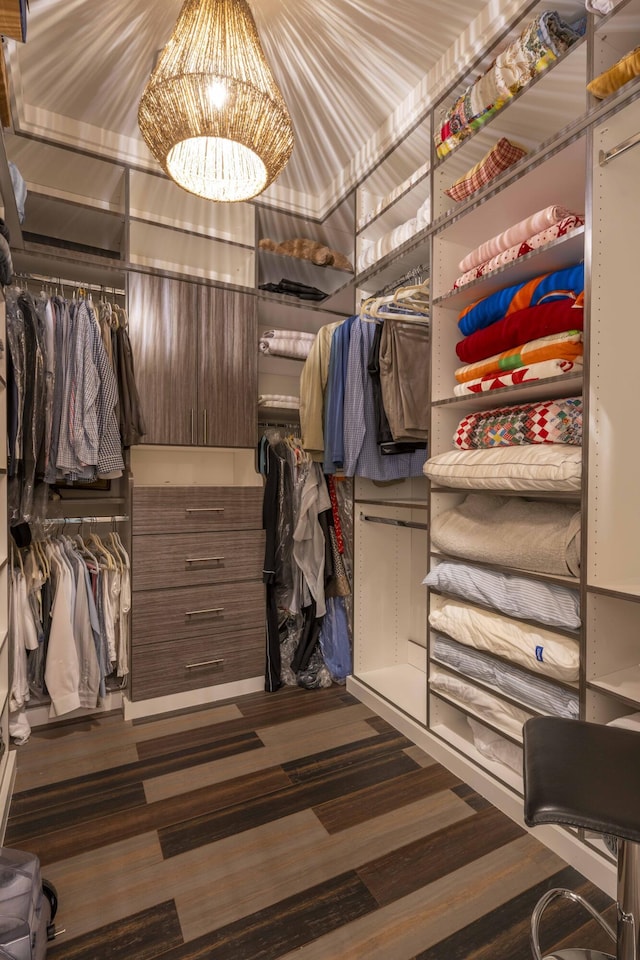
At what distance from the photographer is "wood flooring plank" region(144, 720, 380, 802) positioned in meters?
1.83

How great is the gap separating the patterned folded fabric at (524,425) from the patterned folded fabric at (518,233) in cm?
56

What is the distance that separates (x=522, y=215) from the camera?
1.82m

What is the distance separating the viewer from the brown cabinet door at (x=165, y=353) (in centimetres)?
238

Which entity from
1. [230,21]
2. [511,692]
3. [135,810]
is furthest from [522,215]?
[135,810]

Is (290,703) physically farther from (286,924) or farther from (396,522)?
(286,924)

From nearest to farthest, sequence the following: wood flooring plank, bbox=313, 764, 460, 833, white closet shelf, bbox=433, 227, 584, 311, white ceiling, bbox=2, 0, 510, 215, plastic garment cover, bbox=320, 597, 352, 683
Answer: white closet shelf, bbox=433, 227, 584, 311 < wood flooring plank, bbox=313, 764, 460, 833 < white ceiling, bbox=2, 0, 510, 215 < plastic garment cover, bbox=320, 597, 352, 683

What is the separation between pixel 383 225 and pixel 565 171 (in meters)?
1.16

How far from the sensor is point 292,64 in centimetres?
205

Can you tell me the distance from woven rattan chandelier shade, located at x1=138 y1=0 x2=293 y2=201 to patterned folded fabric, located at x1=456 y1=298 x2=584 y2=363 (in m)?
0.93

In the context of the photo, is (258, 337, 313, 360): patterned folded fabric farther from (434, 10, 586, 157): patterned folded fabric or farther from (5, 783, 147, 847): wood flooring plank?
(5, 783, 147, 847): wood flooring plank

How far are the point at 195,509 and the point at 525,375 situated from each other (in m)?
1.61

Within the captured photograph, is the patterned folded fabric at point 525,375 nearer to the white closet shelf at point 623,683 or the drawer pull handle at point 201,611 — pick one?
the white closet shelf at point 623,683

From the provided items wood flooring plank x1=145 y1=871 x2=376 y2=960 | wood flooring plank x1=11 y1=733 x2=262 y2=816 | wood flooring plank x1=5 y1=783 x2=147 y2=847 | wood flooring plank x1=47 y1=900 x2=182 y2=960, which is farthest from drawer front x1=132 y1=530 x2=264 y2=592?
wood flooring plank x1=145 y1=871 x2=376 y2=960

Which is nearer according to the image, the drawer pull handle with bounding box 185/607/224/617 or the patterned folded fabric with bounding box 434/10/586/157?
the patterned folded fabric with bounding box 434/10/586/157
